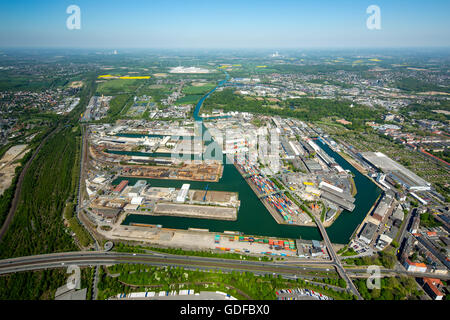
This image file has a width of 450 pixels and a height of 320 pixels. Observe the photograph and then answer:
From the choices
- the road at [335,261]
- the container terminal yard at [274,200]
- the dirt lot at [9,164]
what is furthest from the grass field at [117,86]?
the road at [335,261]

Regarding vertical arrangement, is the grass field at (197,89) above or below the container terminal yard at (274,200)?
above

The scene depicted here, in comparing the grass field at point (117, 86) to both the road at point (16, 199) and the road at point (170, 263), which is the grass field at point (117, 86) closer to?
the road at point (16, 199)

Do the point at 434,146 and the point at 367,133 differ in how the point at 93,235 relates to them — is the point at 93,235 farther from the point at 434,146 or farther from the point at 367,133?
the point at 434,146

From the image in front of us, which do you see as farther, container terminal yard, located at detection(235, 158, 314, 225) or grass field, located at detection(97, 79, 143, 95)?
grass field, located at detection(97, 79, 143, 95)

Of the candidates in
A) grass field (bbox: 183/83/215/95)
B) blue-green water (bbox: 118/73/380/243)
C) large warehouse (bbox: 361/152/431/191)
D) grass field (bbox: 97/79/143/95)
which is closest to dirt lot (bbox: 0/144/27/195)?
blue-green water (bbox: 118/73/380/243)

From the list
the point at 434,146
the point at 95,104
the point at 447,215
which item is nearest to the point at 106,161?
the point at 95,104

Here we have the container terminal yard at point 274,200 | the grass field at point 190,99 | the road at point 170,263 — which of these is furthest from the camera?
the grass field at point 190,99

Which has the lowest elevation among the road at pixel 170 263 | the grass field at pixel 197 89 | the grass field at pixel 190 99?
the road at pixel 170 263

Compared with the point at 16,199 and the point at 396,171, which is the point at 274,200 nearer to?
the point at 396,171

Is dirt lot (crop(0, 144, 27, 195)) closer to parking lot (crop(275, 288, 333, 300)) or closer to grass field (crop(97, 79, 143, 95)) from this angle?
parking lot (crop(275, 288, 333, 300))

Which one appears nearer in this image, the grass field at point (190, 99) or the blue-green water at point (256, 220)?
the blue-green water at point (256, 220)

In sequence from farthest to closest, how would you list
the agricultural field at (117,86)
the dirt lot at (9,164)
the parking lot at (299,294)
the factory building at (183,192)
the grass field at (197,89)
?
the grass field at (197,89), the agricultural field at (117,86), the dirt lot at (9,164), the factory building at (183,192), the parking lot at (299,294)
